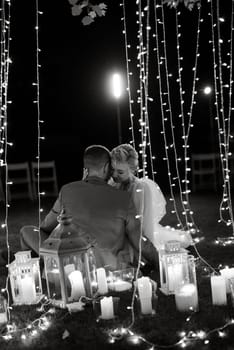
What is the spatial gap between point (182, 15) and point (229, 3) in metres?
1.44

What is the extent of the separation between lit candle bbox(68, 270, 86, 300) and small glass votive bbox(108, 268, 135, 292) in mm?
410

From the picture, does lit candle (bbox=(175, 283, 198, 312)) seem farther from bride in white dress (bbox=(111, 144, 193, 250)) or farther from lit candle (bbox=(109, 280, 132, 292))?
bride in white dress (bbox=(111, 144, 193, 250))

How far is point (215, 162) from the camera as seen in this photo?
1121 centimetres

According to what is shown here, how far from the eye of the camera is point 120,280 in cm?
452

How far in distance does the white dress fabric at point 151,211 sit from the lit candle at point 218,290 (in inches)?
50.1

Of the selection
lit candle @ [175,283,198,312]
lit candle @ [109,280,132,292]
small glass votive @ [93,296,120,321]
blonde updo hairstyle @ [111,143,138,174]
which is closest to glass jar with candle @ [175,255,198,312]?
lit candle @ [175,283,198,312]

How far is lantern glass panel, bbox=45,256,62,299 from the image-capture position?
13.6 feet

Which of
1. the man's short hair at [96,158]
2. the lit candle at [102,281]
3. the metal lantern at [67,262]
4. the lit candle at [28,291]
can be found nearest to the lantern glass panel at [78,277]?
the metal lantern at [67,262]

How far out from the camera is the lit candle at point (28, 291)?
4304mm

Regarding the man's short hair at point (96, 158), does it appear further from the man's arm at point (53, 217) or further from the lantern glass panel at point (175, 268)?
the lantern glass panel at point (175, 268)

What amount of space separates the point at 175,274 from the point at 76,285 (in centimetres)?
76

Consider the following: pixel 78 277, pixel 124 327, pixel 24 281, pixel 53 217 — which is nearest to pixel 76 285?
pixel 78 277

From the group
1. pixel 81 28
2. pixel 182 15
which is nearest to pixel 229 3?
pixel 182 15

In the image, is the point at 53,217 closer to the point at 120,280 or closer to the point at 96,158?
the point at 96,158
